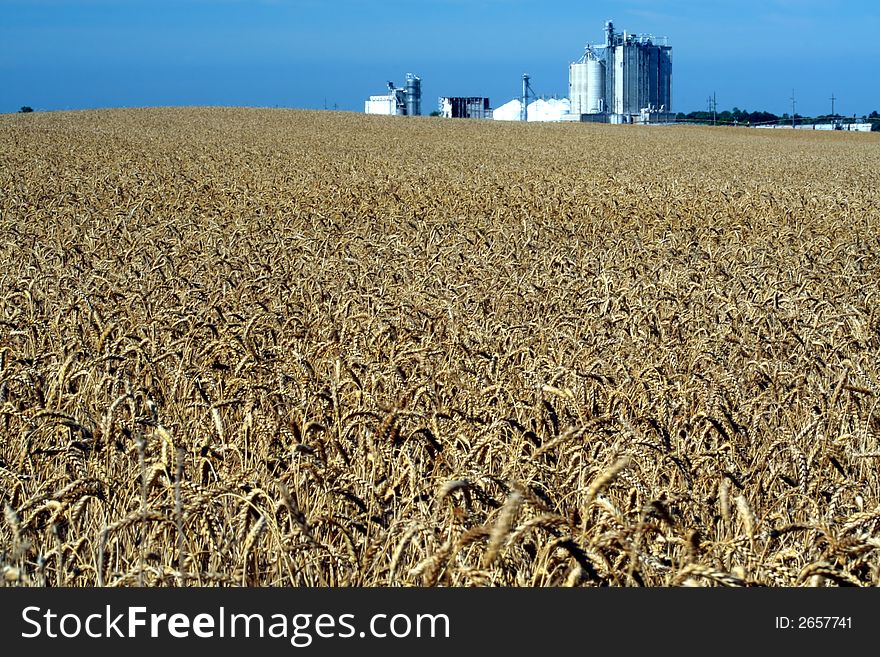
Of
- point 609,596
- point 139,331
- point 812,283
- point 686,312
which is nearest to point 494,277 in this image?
point 686,312

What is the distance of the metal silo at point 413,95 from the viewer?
365 ft

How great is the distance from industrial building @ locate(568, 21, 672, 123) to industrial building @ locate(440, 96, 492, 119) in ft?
40.5

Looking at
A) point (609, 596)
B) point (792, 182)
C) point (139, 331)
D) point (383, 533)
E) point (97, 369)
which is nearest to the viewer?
point (609, 596)

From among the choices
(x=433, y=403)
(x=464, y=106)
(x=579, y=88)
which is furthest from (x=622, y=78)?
(x=433, y=403)

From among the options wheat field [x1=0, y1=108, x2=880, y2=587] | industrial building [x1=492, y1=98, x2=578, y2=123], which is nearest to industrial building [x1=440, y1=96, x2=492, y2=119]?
industrial building [x1=492, y1=98, x2=578, y2=123]

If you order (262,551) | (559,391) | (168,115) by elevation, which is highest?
(168,115)

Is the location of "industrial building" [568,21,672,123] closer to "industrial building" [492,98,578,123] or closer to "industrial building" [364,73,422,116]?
"industrial building" [492,98,578,123]

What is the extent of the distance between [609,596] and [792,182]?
796 inches

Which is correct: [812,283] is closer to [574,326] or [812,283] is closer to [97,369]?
[574,326]

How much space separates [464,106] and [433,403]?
101 metres

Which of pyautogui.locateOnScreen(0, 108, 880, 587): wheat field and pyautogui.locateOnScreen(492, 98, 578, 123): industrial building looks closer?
pyautogui.locateOnScreen(0, 108, 880, 587): wheat field

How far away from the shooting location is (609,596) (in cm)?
251

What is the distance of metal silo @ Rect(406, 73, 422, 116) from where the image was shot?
4382 inches

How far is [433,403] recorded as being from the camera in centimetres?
462
